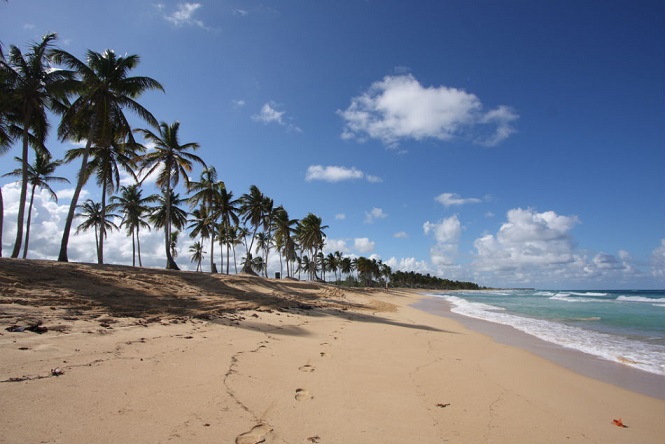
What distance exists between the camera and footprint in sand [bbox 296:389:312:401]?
11.7 feet

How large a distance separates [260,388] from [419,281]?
138420 millimetres

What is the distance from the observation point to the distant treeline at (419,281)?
4872 inches

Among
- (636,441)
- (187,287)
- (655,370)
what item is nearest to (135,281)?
(187,287)

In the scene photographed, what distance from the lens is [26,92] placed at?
1622cm

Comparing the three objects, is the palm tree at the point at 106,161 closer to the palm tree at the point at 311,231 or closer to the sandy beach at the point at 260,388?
the sandy beach at the point at 260,388

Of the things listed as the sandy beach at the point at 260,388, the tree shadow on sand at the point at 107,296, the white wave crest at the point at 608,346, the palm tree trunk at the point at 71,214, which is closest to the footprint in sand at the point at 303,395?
the sandy beach at the point at 260,388

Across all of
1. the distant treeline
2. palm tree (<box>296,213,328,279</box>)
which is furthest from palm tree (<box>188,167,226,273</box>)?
the distant treeline

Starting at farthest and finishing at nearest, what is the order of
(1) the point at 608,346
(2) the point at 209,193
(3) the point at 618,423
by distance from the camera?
1. (2) the point at 209,193
2. (1) the point at 608,346
3. (3) the point at 618,423

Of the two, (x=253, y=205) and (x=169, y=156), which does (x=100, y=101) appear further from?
(x=253, y=205)

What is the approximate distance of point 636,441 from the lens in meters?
3.51

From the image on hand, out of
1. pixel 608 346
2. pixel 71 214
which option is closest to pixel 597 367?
pixel 608 346

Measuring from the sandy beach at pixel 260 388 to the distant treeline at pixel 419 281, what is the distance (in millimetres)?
115195

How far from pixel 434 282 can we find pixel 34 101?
148 meters

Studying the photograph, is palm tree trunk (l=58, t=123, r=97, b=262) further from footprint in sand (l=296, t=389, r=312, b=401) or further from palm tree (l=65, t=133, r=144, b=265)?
footprint in sand (l=296, t=389, r=312, b=401)
